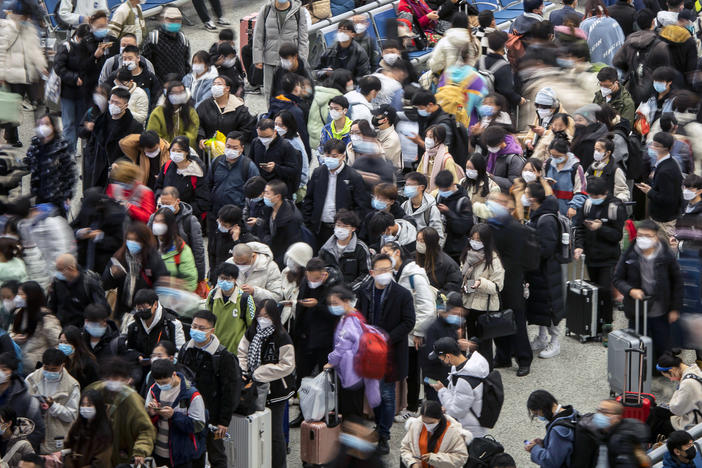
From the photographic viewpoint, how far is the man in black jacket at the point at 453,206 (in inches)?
453

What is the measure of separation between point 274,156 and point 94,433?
379 centimetres

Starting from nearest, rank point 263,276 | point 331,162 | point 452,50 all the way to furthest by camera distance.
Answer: point 263,276
point 331,162
point 452,50

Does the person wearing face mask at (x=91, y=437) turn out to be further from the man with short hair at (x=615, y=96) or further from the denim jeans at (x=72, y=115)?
the man with short hair at (x=615, y=96)

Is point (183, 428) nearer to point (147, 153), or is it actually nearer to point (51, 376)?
point (51, 376)

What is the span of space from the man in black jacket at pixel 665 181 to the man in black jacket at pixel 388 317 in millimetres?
3159

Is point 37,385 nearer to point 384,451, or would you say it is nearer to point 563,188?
point 384,451

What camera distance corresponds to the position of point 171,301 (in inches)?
411

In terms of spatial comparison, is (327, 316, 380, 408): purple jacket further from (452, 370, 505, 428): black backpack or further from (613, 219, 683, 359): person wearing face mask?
(613, 219, 683, 359): person wearing face mask

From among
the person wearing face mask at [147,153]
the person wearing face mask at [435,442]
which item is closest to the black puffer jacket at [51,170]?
the person wearing face mask at [147,153]

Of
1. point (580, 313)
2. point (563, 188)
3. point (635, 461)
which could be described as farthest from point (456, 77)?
point (635, 461)

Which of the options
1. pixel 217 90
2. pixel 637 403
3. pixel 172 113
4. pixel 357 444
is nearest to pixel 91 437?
pixel 357 444

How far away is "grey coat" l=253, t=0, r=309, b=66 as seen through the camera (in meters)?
14.7

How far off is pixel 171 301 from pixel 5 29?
3.09 metres

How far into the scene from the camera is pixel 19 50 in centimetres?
784
